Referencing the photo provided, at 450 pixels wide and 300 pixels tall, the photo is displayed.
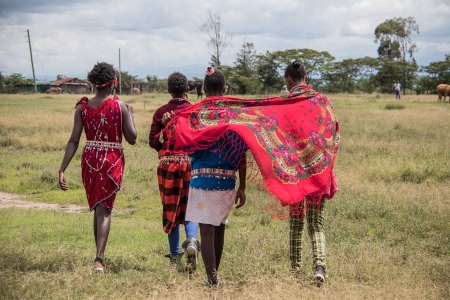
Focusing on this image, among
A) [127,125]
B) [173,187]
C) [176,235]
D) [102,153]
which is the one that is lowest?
[176,235]

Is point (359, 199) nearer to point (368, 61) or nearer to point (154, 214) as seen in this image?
point (154, 214)

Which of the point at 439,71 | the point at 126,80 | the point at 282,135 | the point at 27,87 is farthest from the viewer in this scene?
the point at 126,80

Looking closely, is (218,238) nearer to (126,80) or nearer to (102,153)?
(102,153)

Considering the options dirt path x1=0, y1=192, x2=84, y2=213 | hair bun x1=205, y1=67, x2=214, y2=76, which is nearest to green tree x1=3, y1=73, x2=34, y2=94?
dirt path x1=0, y1=192, x2=84, y2=213

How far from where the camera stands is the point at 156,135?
492cm

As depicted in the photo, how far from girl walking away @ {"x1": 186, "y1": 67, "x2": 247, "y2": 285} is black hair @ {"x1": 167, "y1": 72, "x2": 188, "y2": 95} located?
1121mm

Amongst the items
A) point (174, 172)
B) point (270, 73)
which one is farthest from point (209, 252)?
point (270, 73)

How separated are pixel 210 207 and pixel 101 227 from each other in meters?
1.17

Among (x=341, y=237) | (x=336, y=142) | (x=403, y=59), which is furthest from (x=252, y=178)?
(x=403, y=59)

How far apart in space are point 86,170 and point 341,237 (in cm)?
296

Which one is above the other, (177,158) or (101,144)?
(101,144)

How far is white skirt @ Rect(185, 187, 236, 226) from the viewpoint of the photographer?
4.19 meters

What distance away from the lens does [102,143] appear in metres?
4.81

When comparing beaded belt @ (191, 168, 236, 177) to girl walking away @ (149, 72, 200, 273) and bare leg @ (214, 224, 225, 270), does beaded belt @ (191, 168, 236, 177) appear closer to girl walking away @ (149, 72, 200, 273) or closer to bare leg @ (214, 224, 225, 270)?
bare leg @ (214, 224, 225, 270)
